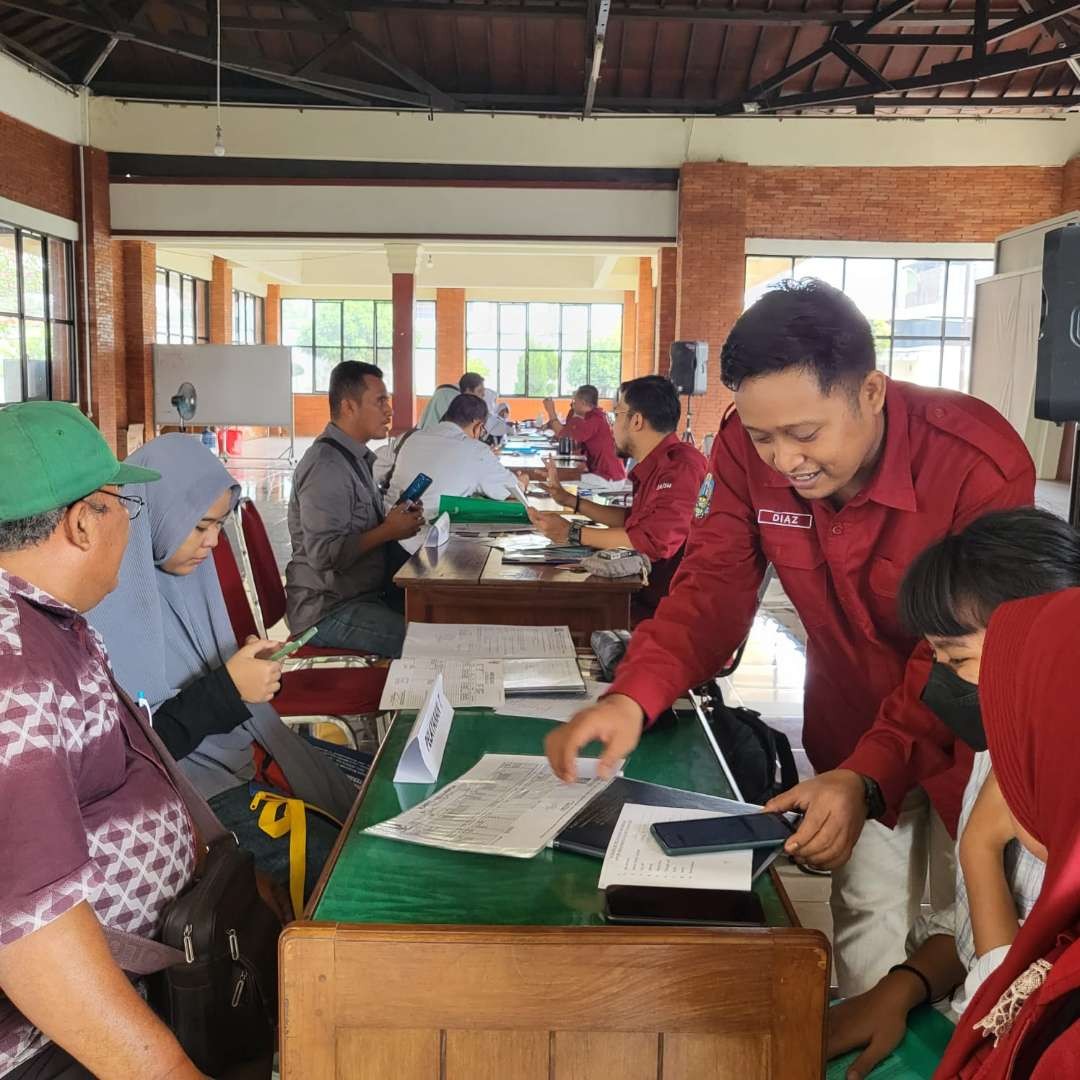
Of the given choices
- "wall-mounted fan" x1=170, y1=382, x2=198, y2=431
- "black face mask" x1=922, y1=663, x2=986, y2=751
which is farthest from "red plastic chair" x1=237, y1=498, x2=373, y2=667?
"wall-mounted fan" x1=170, y1=382, x2=198, y2=431

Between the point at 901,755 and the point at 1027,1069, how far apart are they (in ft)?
2.81

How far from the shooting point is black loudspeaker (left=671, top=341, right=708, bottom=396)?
32.8ft

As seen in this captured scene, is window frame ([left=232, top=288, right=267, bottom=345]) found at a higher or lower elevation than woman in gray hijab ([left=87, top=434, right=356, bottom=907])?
higher

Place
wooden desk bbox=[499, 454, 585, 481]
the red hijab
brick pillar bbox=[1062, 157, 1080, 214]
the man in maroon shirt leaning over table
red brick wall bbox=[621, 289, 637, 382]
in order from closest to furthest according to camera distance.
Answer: the red hijab, the man in maroon shirt leaning over table, wooden desk bbox=[499, 454, 585, 481], brick pillar bbox=[1062, 157, 1080, 214], red brick wall bbox=[621, 289, 637, 382]

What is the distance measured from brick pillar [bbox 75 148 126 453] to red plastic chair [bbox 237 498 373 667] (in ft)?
29.0

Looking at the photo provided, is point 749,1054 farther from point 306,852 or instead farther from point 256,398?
point 256,398

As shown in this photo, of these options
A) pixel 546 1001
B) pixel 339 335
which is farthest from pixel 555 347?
pixel 546 1001

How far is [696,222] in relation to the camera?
1152 centimetres

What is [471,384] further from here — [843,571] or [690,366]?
[843,571]

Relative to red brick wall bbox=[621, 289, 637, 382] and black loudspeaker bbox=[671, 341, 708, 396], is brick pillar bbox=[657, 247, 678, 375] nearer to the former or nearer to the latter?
black loudspeaker bbox=[671, 341, 708, 396]

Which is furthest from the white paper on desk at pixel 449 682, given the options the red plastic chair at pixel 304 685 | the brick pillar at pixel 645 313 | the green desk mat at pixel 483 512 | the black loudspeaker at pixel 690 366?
the brick pillar at pixel 645 313

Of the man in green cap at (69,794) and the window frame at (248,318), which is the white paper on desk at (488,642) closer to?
the man in green cap at (69,794)

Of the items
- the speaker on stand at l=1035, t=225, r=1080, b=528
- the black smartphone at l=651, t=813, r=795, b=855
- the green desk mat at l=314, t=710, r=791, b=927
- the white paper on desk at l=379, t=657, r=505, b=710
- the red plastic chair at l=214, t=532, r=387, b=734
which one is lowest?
the red plastic chair at l=214, t=532, r=387, b=734

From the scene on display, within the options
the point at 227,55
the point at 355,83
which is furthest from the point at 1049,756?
the point at 355,83
